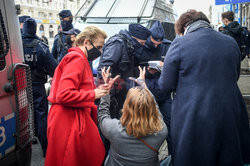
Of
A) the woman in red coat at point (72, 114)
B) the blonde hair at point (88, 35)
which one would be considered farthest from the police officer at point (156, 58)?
the woman in red coat at point (72, 114)

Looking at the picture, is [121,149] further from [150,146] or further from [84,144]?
[84,144]

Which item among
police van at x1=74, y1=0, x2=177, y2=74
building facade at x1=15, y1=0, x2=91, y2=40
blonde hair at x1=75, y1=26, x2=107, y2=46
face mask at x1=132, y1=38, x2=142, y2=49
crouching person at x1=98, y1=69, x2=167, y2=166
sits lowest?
crouching person at x1=98, y1=69, x2=167, y2=166

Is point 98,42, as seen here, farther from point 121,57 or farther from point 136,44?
point 136,44

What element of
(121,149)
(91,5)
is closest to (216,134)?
(121,149)

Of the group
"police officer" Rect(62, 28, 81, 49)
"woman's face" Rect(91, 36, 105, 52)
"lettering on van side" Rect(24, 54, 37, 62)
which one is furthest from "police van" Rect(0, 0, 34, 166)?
"police officer" Rect(62, 28, 81, 49)

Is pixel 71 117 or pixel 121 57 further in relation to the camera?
pixel 121 57

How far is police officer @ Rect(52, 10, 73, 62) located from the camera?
16.6ft

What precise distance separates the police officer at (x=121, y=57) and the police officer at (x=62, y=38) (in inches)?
84.7

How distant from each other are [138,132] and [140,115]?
0.13 meters

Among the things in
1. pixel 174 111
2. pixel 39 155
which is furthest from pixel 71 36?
pixel 174 111

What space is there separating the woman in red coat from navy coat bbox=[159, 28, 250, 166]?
0.71 metres

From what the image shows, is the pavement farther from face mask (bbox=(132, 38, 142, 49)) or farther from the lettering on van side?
face mask (bbox=(132, 38, 142, 49))

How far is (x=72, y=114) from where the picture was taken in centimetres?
215

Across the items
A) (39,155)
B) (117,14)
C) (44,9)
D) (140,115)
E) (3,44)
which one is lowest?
(39,155)
